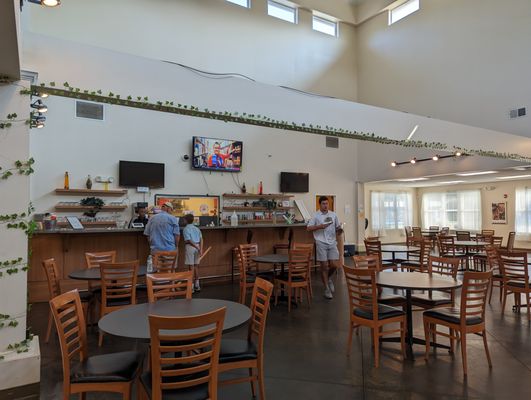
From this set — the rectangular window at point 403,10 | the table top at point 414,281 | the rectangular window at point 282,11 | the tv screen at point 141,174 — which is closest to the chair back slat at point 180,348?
the table top at point 414,281

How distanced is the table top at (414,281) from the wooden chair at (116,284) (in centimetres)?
267

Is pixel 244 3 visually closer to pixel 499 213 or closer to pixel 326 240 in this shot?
pixel 326 240

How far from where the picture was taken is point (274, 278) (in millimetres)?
5629

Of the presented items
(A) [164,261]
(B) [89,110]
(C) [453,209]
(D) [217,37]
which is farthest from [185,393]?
(C) [453,209]

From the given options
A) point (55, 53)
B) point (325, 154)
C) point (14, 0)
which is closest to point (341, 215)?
point (325, 154)

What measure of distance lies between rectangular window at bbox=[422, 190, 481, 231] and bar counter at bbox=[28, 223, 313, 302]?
28.3 feet

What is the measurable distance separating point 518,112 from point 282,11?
696 centimetres

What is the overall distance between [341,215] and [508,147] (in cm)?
525

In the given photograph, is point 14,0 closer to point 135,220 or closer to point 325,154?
point 135,220

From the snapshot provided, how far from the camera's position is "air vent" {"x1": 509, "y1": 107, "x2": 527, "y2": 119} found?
27.3ft

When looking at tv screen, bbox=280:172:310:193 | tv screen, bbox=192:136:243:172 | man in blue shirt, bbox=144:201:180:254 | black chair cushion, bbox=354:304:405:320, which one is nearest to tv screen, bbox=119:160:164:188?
tv screen, bbox=192:136:243:172

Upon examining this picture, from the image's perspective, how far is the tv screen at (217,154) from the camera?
9148mm

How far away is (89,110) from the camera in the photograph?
26.1 feet

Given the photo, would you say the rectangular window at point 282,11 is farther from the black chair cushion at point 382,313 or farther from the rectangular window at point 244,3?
the black chair cushion at point 382,313
